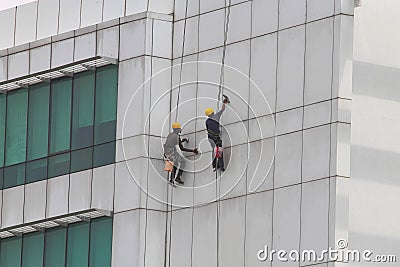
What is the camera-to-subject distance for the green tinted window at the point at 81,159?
192 ft

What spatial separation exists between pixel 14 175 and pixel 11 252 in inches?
93.3

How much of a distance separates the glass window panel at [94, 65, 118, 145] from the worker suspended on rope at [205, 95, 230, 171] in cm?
396

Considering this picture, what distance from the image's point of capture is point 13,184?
61.0 meters

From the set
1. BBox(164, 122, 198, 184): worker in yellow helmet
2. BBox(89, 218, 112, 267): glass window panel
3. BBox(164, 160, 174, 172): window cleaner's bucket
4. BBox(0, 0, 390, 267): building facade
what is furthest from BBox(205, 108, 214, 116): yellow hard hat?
BBox(89, 218, 112, 267): glass window panel

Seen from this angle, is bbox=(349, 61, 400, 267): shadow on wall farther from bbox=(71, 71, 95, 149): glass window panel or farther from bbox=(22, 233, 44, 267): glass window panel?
bbox=(22, 233, 44, 267): glass window panel

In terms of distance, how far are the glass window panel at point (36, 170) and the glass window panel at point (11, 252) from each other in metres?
1.84

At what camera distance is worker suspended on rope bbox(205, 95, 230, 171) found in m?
54.8

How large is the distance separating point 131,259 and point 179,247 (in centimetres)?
138

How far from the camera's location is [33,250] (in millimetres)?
59688

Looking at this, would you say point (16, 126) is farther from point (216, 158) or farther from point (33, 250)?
point (216, 158)

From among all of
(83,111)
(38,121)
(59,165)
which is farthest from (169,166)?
(38,121)

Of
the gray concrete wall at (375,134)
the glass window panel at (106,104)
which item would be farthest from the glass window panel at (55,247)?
the gray concrete wall at (375,134)

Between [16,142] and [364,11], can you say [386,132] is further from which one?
[16,142]

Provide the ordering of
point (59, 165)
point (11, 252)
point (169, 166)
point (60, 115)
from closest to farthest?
point (169, 166) < point (59, 165) < point (60, 115) < point (11, 252)
